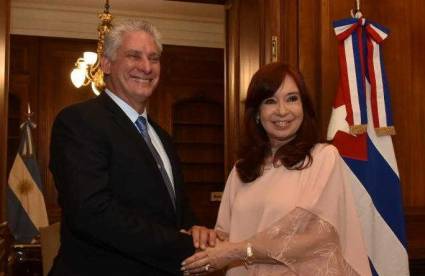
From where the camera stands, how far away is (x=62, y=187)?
1.77 meters

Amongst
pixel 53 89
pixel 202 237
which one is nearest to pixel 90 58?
pixel 53 89

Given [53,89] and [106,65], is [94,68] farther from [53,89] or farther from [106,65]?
[106,65]

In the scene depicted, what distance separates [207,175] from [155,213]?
618cm

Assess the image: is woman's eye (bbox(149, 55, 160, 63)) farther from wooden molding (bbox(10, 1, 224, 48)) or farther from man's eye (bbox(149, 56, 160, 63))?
wooden molding (bbox(10, 1, 224, 48))

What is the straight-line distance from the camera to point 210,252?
195cm

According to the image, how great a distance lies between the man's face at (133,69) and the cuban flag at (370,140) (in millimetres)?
1211

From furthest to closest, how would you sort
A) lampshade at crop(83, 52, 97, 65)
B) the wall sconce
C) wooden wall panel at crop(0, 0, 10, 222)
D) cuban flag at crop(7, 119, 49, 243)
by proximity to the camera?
cuban flag at crop(7, 119, 49, 243), lampshade at crop(83, 52, 97, 65), the wall sconce, wooden wall panel at crop(0, 0, 10, 222)

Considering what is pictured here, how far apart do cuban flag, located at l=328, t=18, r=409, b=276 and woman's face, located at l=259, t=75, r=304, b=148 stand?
757 mm

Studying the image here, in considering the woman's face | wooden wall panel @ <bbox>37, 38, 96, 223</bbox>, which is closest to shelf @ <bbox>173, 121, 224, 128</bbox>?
wooden wall panel @ <bbox>37, 38, 96, 223</bbox>

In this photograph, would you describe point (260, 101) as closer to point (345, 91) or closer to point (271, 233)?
point (271, 233)

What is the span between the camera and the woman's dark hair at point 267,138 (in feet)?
6.73

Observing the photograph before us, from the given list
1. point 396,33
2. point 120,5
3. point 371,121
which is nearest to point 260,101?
point 371,121

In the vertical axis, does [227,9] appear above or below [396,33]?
above

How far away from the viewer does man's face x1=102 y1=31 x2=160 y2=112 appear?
6.44 feet
